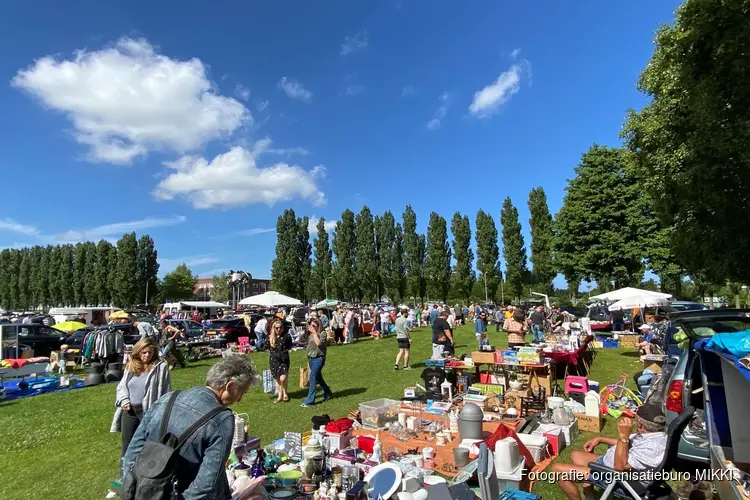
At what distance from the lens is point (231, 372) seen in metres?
2.58

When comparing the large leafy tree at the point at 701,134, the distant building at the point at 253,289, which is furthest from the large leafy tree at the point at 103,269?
the large leafy tree at the point at 701,134

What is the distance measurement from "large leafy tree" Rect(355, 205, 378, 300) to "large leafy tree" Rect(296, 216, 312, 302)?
693 centimetres

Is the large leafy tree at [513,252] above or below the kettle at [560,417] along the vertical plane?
above

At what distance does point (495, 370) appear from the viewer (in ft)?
30.6

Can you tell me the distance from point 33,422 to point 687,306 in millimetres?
22908

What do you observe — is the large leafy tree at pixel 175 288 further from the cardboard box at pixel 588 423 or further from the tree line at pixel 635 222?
the cardboard box at pixel 588 423

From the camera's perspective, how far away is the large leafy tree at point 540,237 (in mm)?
47969

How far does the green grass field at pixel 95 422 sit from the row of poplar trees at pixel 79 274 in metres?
58.8

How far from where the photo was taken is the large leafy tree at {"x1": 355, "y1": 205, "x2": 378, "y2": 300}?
192 feet

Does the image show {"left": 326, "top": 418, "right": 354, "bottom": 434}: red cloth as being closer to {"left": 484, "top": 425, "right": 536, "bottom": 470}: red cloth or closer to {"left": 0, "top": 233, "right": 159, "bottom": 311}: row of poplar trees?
{"left": 484, "top": 425, "right": 536, "bottom": 470}: red cloth

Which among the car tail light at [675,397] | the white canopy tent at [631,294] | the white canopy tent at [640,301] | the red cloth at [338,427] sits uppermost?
the white canopy tent at [631,294]

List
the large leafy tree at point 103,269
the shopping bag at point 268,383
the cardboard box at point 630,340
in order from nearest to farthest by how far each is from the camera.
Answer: the shopping bag at point 268,383 < the cardboard box at point 630,340 < the large leafy tree at point 103,269

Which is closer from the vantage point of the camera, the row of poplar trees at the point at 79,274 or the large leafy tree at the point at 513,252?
the large leafy tree at the point at 513,252

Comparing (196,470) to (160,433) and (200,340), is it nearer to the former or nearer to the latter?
(160,433)
